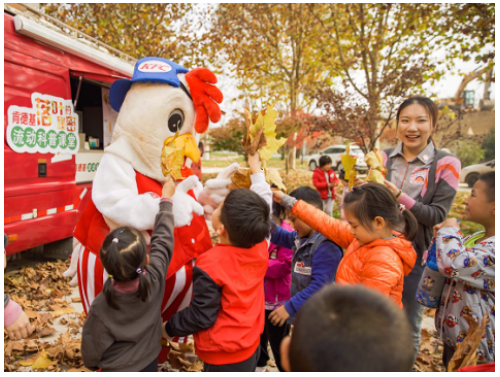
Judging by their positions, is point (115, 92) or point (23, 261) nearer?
point (115, 92)

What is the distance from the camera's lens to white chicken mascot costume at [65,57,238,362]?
190cm

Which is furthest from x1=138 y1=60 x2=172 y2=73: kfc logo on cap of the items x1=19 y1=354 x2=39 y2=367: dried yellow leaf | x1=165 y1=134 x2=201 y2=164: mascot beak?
x1=19 y1=354 x2=39 y2=367: dried yellow leaf

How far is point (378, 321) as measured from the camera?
809 millimetres

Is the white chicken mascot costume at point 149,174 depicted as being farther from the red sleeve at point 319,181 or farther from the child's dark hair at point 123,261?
the red sleeve at point 319,181

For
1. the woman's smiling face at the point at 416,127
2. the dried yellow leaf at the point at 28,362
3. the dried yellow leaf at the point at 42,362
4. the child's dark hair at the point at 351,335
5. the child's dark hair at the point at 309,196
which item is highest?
the woman's smiling face at the point at 416,127

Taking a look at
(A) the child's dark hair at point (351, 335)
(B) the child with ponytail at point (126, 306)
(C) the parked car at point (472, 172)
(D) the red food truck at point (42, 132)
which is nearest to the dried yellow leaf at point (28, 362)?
(D) the red food truck at point (42, 132)

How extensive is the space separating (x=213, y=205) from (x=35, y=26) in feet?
9.48

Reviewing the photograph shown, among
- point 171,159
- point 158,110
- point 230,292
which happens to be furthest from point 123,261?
point 158,110

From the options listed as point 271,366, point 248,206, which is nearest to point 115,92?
point 248,206

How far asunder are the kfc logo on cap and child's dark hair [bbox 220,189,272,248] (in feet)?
3.33

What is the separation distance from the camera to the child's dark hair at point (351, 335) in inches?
30.8

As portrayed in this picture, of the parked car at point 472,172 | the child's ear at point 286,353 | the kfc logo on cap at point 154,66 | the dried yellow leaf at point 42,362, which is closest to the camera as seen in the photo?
the child's ear at point 286,353

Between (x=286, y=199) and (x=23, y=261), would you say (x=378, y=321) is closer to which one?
(x=286, y=199)

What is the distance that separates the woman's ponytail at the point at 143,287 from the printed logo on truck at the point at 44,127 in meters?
2.79
